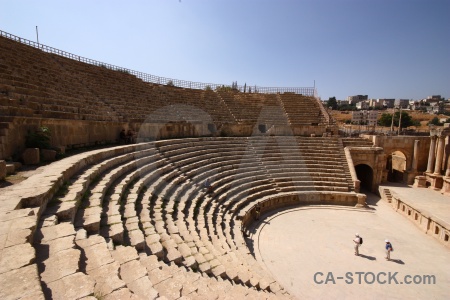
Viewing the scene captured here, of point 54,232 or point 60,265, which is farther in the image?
point 54,232

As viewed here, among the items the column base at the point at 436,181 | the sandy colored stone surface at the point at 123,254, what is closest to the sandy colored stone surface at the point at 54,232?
the sandy colored stone surface at the point at 123,254

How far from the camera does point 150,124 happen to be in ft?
45.8

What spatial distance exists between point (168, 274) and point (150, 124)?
11.4 m

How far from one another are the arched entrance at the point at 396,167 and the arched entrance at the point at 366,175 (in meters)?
2.34

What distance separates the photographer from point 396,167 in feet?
74.1

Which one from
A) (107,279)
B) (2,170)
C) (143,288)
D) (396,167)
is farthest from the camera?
(396,167)

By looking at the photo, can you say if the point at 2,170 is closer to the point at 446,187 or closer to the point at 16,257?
the point at 16,257

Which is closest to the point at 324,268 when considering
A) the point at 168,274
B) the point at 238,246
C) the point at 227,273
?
the point at 238,246

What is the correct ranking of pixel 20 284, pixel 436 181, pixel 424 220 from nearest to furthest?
1. pixel 20 284
2. pixel 424 220
3. pixel 436 181

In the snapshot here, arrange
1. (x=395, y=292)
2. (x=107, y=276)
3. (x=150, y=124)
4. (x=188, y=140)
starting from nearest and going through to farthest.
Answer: (x=107, y=276) < (x=395, y=292) < (x=150, y=124) < (x=188, y=140)

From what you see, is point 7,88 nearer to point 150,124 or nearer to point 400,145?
point 150,124

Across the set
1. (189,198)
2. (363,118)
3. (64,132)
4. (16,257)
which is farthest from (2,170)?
(363,118)

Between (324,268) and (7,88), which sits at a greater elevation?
(7,88)

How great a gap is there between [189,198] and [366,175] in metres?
15.1
